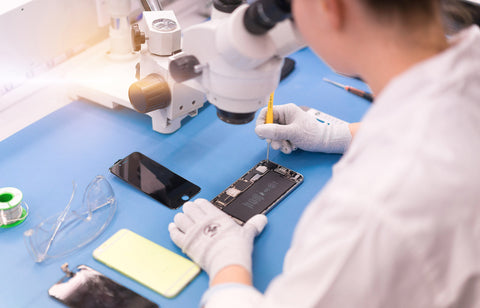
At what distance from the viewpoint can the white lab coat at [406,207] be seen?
615 millimetres

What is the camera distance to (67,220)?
118 centimetres

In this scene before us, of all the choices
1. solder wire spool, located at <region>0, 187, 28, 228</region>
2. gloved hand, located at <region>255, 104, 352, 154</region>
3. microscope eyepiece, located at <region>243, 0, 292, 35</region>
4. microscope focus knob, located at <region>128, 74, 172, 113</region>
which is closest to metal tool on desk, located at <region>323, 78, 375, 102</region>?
gloved hand, located at <region>255, 104, 352, 154</region>

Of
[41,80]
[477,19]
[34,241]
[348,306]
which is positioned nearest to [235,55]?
[348,306]

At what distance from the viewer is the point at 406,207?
2.00 feet

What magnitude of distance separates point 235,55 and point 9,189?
0.65 metres

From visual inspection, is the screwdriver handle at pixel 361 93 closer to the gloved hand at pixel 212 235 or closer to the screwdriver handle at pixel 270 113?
the screwdriver handle at pixel 270 113

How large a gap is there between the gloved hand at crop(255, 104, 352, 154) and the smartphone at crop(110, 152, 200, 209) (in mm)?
272

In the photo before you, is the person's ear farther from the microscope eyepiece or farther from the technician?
the microscope eyepiece

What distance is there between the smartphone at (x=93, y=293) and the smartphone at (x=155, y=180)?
10.7 inches

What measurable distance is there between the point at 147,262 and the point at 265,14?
23.1 inches

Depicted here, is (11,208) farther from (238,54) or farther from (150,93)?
(238,54)

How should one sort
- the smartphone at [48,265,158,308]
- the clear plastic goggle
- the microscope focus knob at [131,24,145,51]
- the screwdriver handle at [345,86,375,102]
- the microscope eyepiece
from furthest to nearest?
the screwdriver handle at [345,86,375,102] → the microscope focus knob at [131,24,145,51] → the clear plastic goggle → the smartphone at [48,265,158,308] → the microscope eyepiece

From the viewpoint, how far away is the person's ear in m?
0.72

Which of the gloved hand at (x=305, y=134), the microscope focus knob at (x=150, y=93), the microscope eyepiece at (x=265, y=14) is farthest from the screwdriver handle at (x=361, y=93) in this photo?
the microscope eyepiece at (x=265, y=14)
